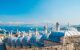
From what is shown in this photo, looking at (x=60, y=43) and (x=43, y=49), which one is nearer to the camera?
(x=43, y=49)

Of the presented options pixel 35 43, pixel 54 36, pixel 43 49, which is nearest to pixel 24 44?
pixel 35 43

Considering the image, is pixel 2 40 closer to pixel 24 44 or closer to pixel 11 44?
pixel 11 44

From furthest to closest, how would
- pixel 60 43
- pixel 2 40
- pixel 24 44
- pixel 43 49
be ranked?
pixel 2 40, pixel 24 44, pixel 60 43, pixel 43 49

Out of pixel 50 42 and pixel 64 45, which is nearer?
pixel 64 45

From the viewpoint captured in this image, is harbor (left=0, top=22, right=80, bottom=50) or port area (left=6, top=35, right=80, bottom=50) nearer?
port area (left=6, top=35, right=80, bottom=50)

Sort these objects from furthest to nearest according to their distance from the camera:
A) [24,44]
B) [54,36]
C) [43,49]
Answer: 1. [24,44]
2. [54,36]
3. [43,49]

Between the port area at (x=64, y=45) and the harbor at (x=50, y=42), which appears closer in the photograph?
the port area at (x=64, y=45)

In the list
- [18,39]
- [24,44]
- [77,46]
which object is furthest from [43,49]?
[18,39]

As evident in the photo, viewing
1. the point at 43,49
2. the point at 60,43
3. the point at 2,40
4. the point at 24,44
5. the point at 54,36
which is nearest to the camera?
the point at 43,49

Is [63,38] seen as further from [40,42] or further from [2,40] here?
[2,40]
